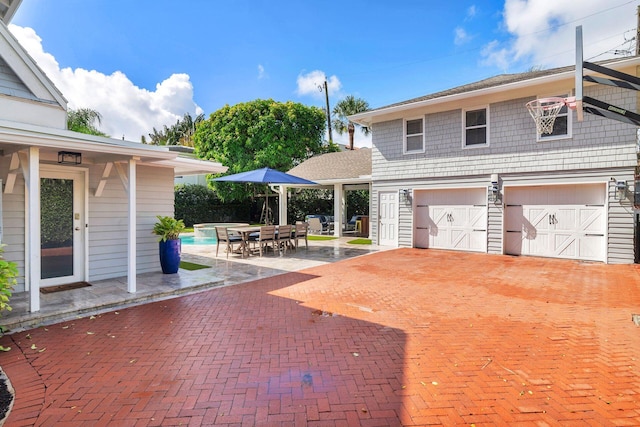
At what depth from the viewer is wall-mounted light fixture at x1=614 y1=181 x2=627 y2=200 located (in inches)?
356

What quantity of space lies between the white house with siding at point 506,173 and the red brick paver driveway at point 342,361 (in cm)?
382

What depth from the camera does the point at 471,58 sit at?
18.8 metres

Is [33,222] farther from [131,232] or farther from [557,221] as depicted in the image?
[557,221]

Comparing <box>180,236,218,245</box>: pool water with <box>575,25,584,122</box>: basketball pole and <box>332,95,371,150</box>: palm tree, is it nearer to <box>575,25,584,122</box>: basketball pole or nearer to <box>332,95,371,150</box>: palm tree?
<box>575,25,584,122</box>: basketball pole

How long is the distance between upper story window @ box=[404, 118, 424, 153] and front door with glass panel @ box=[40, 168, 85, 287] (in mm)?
10241

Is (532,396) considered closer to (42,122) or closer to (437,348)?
(437,348)

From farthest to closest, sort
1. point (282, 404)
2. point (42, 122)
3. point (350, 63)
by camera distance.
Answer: point (350, 63) → point (42, 122) → point (282, 404)

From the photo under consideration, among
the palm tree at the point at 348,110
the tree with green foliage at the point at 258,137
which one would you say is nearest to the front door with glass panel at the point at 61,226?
the tree with green foliage at the point at 258,137

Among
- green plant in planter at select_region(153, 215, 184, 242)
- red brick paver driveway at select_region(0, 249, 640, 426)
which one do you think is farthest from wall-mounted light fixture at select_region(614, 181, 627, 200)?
green plant in planter at select_region(153, 215, 184, 242)

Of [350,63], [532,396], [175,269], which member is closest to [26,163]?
[175,269]

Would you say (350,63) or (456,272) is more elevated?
(350,63)

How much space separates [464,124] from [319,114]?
48.2 ft

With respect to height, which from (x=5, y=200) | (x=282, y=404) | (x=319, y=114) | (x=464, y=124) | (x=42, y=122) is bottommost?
(x=282, y=404)

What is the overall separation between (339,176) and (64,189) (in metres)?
10.9
